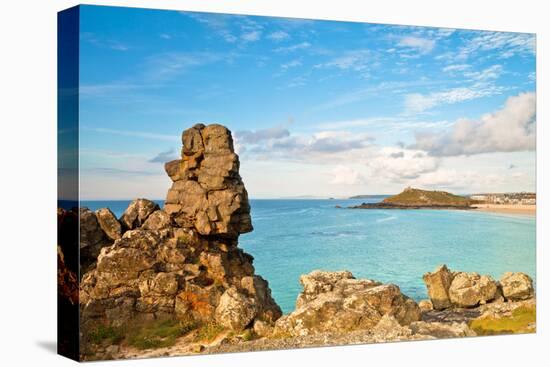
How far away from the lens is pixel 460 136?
22.0 m

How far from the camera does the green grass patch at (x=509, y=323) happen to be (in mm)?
21141

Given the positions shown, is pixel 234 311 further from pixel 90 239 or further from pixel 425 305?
pixel 425 305

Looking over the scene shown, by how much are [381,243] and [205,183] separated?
440cm

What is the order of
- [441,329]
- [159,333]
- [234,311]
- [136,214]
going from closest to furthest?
[159,333]
[234,311]
[136,214]
[441,329]

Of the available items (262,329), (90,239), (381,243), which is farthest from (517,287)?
(90,239)

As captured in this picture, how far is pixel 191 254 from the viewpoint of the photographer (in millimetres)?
19797

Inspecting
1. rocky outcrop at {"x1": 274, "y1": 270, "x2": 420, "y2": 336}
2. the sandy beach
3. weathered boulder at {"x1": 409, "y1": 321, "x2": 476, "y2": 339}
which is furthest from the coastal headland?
weathered boulder at {"x1": 409, "y1": 321, "x2": 476, "y2": 339}

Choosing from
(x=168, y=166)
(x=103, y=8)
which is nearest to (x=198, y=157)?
(x=168, y=166)

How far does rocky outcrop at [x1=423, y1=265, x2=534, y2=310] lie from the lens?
21.8 metres

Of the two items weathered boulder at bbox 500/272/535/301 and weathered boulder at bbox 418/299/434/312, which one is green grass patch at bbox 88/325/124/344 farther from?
weathered boulder at bbox 500/272/535/301

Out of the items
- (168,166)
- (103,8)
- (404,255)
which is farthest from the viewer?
(404,255)

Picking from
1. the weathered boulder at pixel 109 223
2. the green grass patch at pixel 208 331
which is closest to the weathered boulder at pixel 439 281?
the green grass patch at pixel 208 331

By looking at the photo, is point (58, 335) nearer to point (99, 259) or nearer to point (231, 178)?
point (99, 259)

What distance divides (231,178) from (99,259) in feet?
11.4
